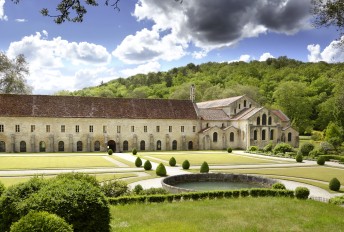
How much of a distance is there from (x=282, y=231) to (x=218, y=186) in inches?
464

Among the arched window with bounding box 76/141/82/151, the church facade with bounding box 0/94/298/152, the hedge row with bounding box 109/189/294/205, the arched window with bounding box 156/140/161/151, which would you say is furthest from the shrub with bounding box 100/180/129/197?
the arched window with bounding box 156/140/161/151

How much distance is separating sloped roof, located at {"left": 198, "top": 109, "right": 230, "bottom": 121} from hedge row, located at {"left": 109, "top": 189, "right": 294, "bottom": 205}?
41.4m

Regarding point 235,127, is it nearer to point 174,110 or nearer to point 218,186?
point 174,110

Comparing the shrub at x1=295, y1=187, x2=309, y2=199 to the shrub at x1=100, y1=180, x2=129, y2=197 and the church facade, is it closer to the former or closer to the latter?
the shrub at x1=100, y1=180, x2=129, y2=197

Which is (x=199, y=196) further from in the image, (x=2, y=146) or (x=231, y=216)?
(x=2, y=146)

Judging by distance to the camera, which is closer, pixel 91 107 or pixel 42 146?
pixel 42 146

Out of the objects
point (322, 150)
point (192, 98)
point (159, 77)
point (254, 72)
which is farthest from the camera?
point (159, 77)

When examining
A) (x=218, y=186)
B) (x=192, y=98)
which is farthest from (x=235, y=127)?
(x=218, y=186)

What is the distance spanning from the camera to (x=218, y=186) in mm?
23453

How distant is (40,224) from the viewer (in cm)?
645

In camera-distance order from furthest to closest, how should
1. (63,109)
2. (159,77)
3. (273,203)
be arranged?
(159,77) → (63,109) → (273,203)

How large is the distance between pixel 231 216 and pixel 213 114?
4902cm

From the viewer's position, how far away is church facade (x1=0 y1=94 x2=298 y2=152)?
5028 centimetres

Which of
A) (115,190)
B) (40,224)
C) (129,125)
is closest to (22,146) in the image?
(129,125)
